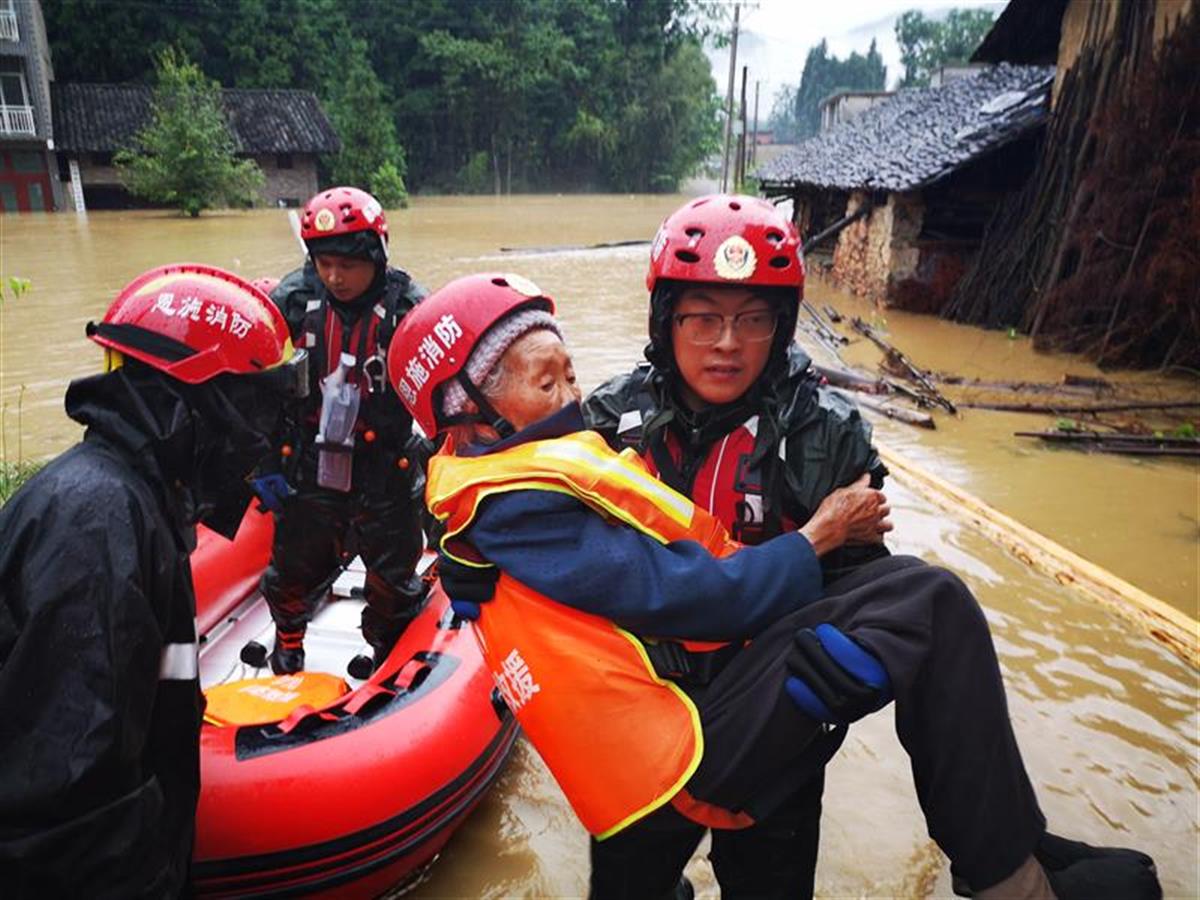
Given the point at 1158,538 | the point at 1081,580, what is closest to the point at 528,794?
the point at 1081,580

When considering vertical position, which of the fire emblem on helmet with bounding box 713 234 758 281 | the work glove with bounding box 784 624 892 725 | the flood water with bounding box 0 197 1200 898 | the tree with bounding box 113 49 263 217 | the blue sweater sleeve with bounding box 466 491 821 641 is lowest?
the flood water with bounding box 0 197 1200 898

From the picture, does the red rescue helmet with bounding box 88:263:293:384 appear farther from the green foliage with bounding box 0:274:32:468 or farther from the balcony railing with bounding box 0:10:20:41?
the balcony railing with bounding box 0:10:20:41

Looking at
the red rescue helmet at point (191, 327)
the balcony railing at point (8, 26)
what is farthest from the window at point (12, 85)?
the red rescue helmet at point (191, 327)

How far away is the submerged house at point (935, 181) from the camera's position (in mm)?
13172

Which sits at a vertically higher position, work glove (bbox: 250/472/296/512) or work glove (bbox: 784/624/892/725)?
work glove (bbox: 784/624/892/725)

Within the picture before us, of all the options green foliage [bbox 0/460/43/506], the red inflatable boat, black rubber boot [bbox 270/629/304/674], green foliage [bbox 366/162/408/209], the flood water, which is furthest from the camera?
green foliage [bbox 366/162/408/209]

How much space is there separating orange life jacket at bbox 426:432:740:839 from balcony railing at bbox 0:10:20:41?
36.5 meters

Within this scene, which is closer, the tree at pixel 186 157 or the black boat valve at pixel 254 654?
the black boat valve at pixel 254 654

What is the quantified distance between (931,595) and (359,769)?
2.04 meters

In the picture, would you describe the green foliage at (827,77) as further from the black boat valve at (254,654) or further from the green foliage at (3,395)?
the black boat valve at (254,654)

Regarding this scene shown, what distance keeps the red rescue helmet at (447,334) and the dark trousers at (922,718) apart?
32.3 inches

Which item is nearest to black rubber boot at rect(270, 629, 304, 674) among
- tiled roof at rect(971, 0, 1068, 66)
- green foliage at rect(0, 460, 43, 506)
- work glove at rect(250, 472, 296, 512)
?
work glove at rect(250, 472, 296, 512)

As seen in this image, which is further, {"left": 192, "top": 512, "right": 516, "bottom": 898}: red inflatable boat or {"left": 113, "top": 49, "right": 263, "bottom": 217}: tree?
{"left": 113, "top": 49, "right": 263, "bottom": 217}: tree

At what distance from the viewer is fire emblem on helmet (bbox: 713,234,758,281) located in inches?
81.2
